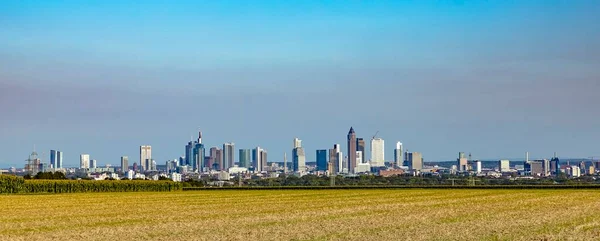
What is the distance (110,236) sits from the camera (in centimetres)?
2608

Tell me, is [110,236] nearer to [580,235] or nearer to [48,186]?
[580,235]

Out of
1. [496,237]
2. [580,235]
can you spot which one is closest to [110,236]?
[496,237]

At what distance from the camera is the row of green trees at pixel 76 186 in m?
81.9

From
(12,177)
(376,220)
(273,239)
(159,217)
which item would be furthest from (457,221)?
(12,177)

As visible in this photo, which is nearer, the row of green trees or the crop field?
the crop field

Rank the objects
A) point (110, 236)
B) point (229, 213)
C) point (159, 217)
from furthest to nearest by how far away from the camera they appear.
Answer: point (229, 213) → point (159, 217) → point (110, 236)

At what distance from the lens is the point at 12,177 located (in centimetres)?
8200

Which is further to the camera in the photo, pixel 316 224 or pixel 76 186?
pixel 76 186

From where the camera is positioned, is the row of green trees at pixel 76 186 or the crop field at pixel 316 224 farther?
the row of green trees at pixel 76 186

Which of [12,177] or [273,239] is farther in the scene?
[12,177]

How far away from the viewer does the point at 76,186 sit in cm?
8850

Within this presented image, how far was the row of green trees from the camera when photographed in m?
81.9

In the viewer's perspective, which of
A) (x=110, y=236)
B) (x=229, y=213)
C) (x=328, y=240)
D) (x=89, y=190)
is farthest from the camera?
(x=89, y=190)

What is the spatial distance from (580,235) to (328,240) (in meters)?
6.77
